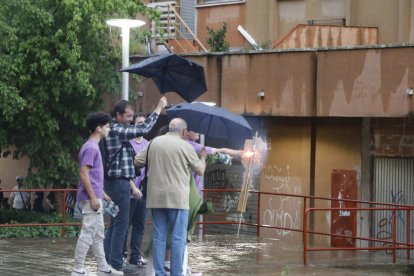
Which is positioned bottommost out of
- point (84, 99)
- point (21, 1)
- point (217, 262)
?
point (217, 262)

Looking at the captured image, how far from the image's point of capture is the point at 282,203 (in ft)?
73.9

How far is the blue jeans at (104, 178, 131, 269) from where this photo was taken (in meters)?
11.1

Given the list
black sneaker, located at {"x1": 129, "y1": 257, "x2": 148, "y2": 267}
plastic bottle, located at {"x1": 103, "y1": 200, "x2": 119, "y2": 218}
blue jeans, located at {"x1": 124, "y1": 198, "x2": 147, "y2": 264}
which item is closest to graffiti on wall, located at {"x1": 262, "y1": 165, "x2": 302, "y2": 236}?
black sneaker, located at {"x1": 129, "y1": 257, "x2": 148, "y2": 267}

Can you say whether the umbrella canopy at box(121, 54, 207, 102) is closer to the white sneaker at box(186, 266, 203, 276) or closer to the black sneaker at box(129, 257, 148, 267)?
the black sneaker at box(129, 257, 148, 267)

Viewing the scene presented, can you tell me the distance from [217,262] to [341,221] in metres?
8.27

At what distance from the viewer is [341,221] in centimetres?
2134

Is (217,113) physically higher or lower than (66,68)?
lower

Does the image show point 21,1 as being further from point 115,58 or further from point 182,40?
point 182,40

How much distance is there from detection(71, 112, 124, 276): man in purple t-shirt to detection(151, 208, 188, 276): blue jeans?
32.2 inches

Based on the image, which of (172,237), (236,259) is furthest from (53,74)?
(172,237)

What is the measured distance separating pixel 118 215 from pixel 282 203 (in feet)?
38.7

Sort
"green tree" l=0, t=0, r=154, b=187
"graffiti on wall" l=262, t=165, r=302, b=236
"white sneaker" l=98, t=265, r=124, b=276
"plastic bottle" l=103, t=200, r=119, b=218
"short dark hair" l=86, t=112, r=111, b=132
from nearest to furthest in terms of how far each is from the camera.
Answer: "short dark hair" l=86, t=112, r=111, b=132
"plastic bottle" l=103, t=200, r=119, b=218
"white sneaker" l=98, t=265, r=124, b=276
"green tree" l=0, t=0, r=154, b=187
"graffiti on wall" l=262, t=165, r=302, b=236

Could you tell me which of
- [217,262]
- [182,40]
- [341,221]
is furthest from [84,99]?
[217,262]

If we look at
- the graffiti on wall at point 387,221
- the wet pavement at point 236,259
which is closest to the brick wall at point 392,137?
the graffiti on wall at point 387,221
